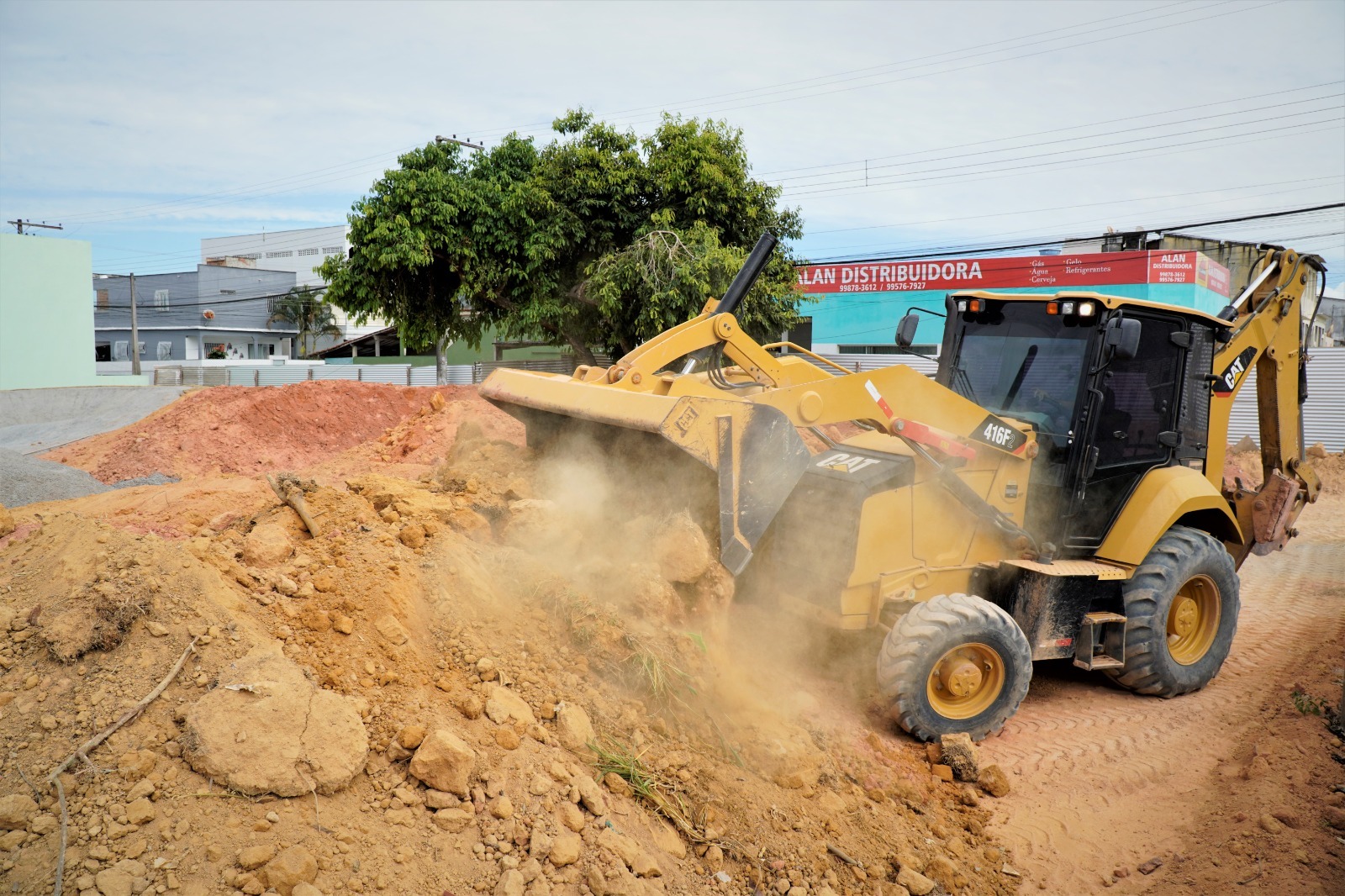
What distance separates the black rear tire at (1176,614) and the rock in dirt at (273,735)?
4951 mm

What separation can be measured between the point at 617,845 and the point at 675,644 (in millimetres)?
1452

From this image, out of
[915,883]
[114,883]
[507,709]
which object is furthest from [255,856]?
[915,883]

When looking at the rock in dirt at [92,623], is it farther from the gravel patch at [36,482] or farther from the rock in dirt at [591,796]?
the gravel patch at [36,482]

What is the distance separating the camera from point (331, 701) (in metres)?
3.76

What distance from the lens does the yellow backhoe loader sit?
16.9 ft

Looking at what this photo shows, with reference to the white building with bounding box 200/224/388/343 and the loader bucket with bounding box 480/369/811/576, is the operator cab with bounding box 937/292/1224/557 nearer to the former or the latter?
the loader bucket with bounding box 480/369/811/576

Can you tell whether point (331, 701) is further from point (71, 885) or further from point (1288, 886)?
point (1288, 886)

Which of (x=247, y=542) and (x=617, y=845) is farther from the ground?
(x=247, y=542)

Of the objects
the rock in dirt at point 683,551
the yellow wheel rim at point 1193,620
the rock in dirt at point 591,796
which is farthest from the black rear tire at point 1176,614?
the rock in dirt at point 591,796

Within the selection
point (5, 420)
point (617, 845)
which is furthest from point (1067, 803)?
point (5, 420)

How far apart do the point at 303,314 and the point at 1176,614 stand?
170 feet

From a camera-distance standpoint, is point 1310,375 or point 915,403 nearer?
point 915,403

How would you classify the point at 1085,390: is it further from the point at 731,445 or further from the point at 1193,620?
the point at 731,445

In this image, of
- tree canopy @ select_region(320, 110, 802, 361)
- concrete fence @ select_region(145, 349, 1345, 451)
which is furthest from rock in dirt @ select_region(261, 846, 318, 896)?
tree canopy @ select_region(320, 110, 802, 361)
